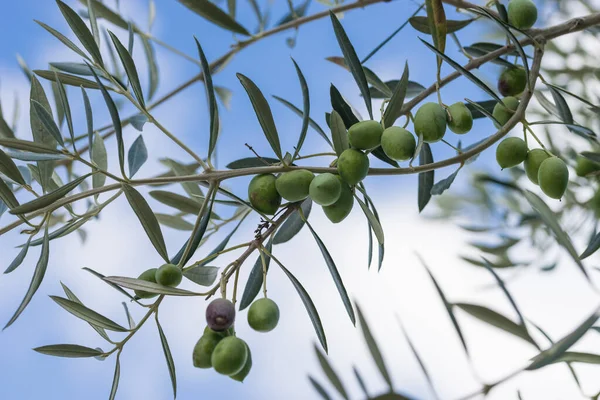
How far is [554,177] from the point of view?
1.05 metres

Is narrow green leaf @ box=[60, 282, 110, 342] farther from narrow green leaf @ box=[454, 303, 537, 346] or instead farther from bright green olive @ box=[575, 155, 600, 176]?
bright green olive @ box=[575, 155, 600, 176]

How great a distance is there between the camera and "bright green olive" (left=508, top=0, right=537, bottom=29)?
1229 millimetres

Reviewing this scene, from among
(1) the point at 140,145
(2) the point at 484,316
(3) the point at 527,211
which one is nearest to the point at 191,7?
(1) the point at 140,145

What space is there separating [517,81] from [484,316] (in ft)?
2.16

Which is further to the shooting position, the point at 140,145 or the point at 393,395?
the point at 140,145

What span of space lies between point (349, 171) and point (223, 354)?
0.35 m

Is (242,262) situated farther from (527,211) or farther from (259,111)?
(527,211)

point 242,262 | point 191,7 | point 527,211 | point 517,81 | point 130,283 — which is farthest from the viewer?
point 527,211

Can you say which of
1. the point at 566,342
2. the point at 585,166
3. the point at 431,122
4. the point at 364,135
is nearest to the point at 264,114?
the point at 364,135

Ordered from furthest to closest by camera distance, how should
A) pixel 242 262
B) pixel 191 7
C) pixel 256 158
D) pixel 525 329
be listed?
pixel 191 7
pixel 256 158
pixel 242 262
pixel 525 329

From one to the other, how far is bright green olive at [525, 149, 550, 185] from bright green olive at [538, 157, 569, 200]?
0.15 ft

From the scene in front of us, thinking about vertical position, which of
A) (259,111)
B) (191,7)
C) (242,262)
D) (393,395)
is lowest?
(393,395)

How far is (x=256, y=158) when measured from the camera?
121 centimetres

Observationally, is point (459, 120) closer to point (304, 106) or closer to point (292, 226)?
point (304, 106)
